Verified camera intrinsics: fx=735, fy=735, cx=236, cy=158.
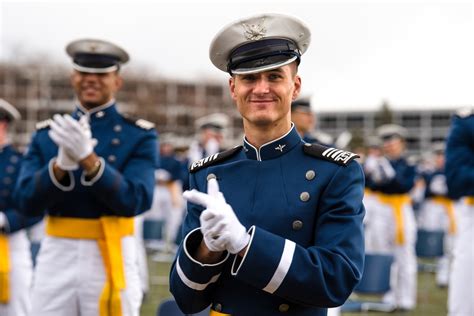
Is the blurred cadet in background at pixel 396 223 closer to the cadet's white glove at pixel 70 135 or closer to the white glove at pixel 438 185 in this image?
the white glove at pixel 438 185

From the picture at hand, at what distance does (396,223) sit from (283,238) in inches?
286

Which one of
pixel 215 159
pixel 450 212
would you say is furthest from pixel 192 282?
pixel 450 212

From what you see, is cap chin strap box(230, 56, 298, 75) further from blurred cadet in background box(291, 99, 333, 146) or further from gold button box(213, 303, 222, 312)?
blurred cadet in background box(291, 99, 333, 146)

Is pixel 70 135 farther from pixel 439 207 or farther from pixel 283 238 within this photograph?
pixel 439 207

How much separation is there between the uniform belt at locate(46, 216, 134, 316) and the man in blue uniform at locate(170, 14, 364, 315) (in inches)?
58.8

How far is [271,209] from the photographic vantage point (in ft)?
8.52

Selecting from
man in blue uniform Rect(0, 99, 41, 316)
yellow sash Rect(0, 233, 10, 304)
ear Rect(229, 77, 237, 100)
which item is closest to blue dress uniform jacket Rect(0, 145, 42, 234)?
man in blue uniform Rect(0, 99, 41, 316)

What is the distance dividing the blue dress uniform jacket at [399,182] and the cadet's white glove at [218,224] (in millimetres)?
7276

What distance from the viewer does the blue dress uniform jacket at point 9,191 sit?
5340mm

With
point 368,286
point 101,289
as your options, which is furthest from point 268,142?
point 368,286

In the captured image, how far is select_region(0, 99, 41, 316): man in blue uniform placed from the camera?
17.4ft

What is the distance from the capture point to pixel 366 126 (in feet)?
257

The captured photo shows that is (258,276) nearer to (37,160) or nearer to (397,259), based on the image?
(37,160)

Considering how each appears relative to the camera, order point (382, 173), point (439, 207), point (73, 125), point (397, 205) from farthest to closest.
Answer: point (439, 207) → point (397, 205) → point (382, 173) → point (73, 125)
